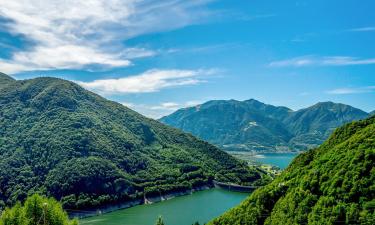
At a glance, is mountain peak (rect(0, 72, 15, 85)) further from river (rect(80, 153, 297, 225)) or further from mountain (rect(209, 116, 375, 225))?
mountain (rect(209, 116, 375, 225))

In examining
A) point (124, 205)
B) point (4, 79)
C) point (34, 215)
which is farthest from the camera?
point (4, 79)

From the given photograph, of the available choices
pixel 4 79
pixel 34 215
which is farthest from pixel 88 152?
pixel 4 79

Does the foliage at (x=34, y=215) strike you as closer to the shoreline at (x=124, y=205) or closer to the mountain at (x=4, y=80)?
the shoreline at (x=124, y=205)

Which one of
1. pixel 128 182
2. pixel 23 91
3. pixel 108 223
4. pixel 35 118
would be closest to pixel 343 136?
pixel 108 223

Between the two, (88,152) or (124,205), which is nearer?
(124,205)

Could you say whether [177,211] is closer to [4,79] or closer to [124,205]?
[124,205]

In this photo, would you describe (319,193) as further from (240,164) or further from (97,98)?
(97,98)

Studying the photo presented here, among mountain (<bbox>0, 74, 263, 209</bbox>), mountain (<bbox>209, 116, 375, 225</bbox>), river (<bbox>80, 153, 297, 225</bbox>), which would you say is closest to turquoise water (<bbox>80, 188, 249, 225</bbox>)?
river (<bbox>80, 153, 297, 225</bbox>)
